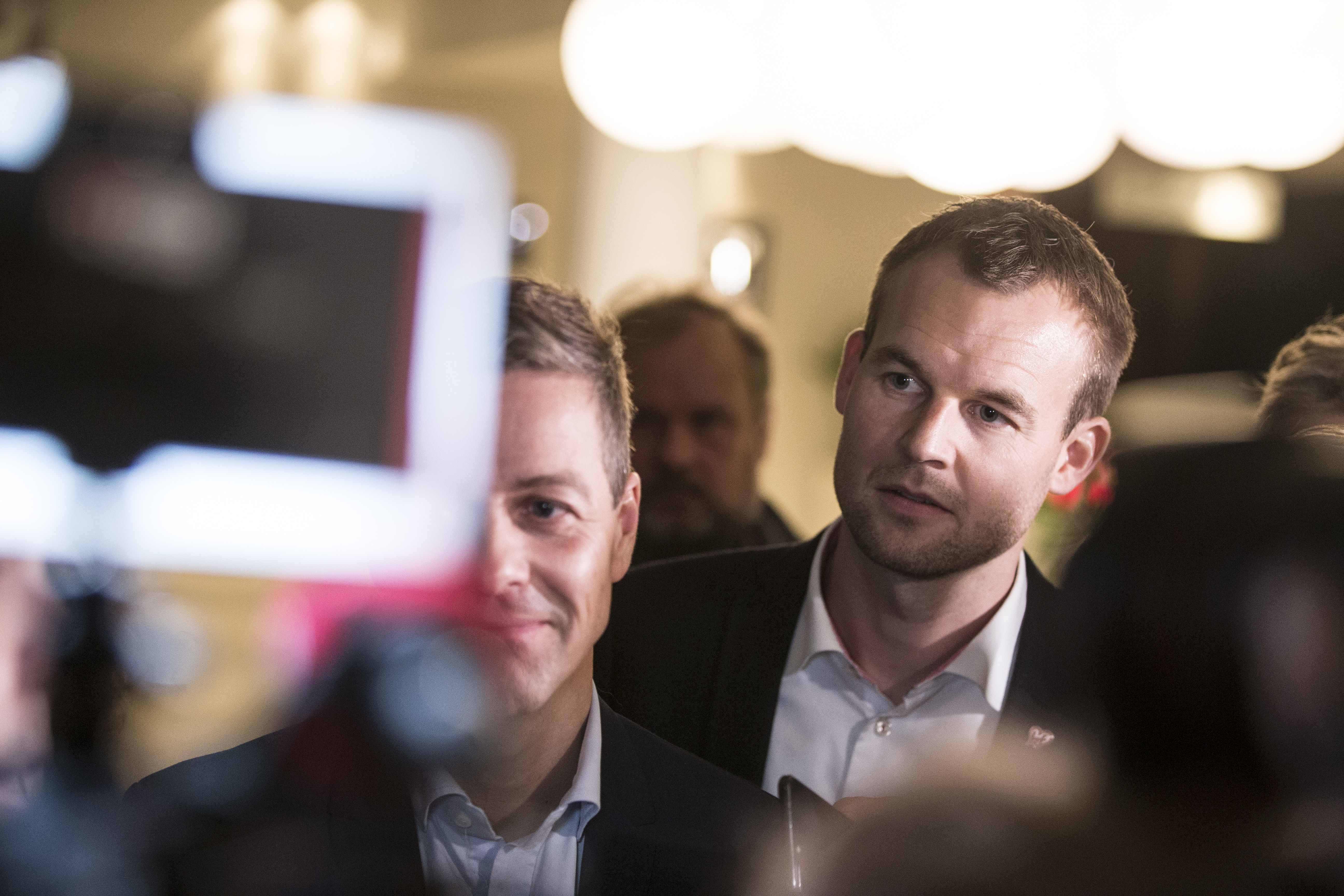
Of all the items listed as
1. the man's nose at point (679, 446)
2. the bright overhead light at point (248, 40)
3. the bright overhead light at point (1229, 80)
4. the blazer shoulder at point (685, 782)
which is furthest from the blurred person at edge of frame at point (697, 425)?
the bright overhead light at point (248, 40)

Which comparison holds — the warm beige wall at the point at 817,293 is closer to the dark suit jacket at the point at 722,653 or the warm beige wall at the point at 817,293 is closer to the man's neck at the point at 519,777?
the dark suit jacket at the point at 722,653

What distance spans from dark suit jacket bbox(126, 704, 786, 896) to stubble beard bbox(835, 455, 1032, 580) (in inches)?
6.0

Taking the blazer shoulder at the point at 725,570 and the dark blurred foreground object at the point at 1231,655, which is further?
the blazer shoulder at the point at 725,570

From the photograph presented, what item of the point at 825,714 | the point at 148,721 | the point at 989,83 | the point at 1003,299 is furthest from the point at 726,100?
the point at 148,721

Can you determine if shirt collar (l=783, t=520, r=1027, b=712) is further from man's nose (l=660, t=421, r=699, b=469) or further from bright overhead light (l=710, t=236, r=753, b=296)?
bright overhead light (l=710, t=236, r=753, b=296)

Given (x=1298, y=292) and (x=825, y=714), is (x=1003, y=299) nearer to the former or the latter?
(x=825, y=714)

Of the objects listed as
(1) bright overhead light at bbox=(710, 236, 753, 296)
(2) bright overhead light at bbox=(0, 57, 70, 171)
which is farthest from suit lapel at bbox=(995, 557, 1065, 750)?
(2) bright overhead light at bbox=(0, 57, 70, 171)

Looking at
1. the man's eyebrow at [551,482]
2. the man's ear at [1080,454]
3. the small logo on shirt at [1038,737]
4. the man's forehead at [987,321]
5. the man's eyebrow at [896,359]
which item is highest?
the man's forehead at [987,321]

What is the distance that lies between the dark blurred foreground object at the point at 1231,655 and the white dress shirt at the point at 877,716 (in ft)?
0.95

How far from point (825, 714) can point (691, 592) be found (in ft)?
0.36

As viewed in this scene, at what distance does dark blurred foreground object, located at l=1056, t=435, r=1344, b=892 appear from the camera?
305 mm

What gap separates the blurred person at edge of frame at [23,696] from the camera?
58cm

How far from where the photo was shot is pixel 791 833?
0.58 meters

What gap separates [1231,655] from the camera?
1.01 ft
